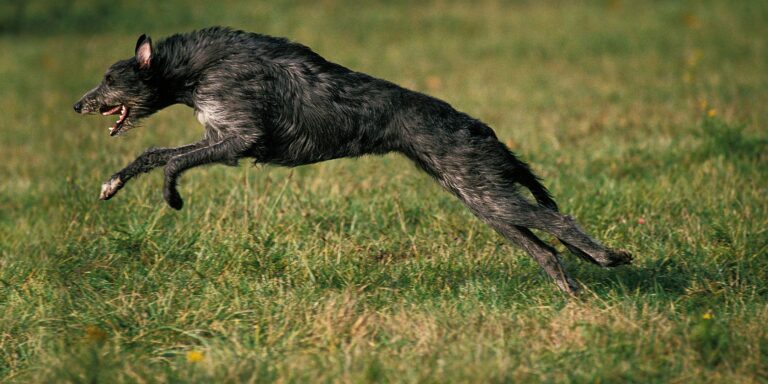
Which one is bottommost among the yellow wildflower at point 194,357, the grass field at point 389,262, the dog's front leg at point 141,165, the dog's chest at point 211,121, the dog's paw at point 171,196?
the yellow wildflower at point 194,357

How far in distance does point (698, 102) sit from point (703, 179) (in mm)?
3560

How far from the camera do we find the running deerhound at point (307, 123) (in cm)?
496

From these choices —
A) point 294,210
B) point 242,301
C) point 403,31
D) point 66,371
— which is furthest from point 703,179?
point 403,31

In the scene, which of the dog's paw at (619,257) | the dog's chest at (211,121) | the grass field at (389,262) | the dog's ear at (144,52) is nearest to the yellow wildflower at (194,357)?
the grass field at (389,262)

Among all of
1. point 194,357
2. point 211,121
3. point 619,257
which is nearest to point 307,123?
point 211,121

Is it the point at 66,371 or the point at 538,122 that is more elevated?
the point at 538,122

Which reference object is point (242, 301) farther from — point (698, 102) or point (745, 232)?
point (698, 102)

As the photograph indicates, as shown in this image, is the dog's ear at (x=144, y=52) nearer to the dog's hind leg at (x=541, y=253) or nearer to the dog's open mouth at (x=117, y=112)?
the dog's open mouth at (x=117, y=112)

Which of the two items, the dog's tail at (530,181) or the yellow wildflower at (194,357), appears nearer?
the yellow wildflower at (194,357)

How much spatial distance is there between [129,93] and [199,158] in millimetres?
700

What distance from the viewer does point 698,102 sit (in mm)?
10359

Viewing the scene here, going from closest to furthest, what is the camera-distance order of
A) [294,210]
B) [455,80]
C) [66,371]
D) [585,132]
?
[66,371], [294,210], [585,132], [455,80]

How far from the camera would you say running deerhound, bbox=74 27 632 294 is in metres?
4.96

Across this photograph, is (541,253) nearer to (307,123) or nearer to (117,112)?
(307,123)
